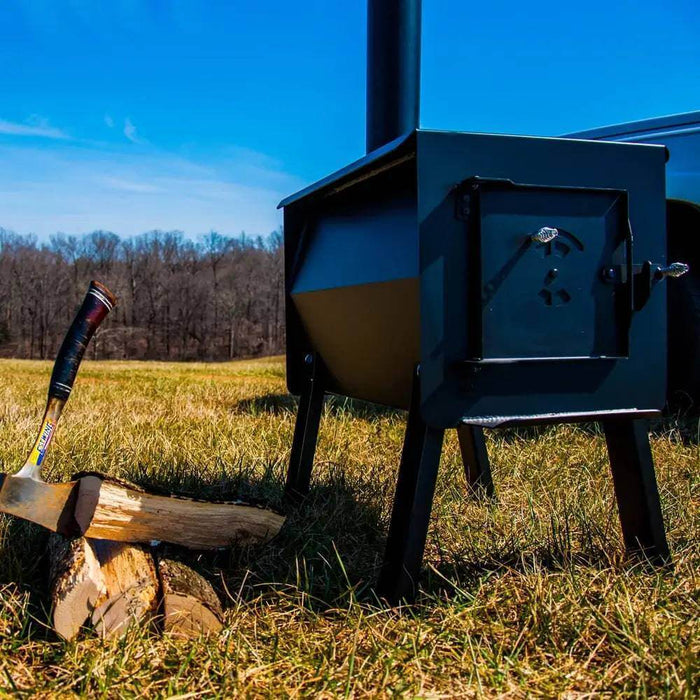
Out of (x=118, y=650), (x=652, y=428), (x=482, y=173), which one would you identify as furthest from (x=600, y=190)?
(x=652, y=428)

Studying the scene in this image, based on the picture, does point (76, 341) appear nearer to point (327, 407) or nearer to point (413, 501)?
point (413, 501)

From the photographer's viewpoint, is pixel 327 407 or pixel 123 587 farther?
pixel 327 407

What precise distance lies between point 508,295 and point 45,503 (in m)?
1.25

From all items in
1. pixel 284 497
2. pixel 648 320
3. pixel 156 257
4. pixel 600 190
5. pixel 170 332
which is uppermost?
pixel 156 257

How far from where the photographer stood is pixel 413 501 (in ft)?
5.33

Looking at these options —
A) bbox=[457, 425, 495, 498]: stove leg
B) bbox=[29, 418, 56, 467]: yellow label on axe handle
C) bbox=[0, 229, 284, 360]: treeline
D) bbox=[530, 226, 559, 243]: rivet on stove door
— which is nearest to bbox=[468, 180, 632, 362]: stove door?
bbox=[530, 226, 559, 243]: rivet on stove door

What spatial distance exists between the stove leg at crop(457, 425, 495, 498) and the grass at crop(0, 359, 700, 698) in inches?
3.0

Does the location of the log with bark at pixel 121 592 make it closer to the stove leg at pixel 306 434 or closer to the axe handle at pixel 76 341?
the axe handle at pixel 76 341

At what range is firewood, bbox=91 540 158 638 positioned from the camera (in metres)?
1.55

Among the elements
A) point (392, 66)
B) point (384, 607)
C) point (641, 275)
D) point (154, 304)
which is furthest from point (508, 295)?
point (154, 304)

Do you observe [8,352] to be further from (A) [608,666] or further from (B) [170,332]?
(A) [608,666]

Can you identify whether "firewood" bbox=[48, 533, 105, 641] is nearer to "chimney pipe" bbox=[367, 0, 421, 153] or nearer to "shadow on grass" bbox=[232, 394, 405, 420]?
"chimney pipe" bbox=[367, 0, 421, 153]

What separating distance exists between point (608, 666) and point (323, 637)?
639 mm

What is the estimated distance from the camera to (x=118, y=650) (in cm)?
147
